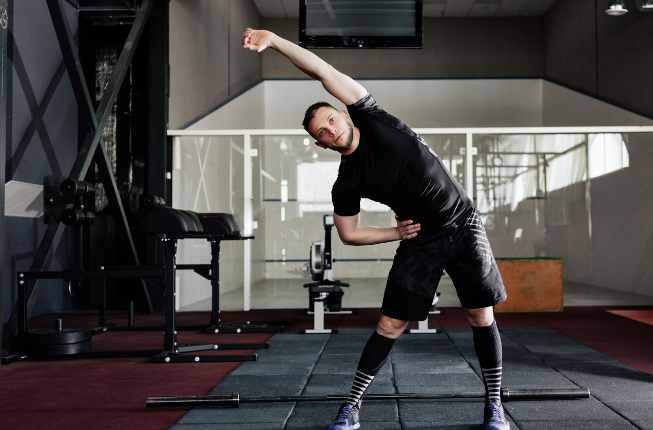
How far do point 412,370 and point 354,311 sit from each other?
2969mm

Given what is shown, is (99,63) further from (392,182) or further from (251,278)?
(392,182)

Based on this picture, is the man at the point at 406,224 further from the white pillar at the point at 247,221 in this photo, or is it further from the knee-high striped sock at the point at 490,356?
the white pillar at the point at 247,221

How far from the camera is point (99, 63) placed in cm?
697

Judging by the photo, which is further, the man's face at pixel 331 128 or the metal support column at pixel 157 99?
the metal support column at pixel 157 99

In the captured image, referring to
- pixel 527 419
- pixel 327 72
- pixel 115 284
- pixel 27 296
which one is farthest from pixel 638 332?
pixel 115 284

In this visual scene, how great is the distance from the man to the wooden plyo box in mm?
4122

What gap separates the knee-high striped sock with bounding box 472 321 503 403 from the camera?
7.57 feet

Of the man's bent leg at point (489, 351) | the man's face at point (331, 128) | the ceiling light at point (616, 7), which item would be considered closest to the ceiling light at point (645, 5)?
the ceiling light at point (616, 7)

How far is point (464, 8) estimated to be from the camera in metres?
9.85

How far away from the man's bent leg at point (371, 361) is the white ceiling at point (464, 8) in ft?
26.4

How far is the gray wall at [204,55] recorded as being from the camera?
6887mm

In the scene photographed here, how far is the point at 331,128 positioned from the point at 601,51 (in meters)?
7.48

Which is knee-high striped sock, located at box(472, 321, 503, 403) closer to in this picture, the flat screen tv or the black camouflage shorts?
the black camouflage shorts

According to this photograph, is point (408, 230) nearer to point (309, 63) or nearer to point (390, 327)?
point (390, 327)
